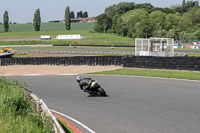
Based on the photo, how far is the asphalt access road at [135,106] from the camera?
9609 millimetres

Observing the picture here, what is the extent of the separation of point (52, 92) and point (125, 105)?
18.2ft

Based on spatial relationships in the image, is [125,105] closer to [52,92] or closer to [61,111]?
[61,111]

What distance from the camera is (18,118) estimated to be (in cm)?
846

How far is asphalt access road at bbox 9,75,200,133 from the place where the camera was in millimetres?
9609

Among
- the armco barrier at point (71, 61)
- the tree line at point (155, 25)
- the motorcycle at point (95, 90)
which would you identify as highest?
the tree line at point (155, 25)

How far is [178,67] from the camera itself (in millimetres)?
24703

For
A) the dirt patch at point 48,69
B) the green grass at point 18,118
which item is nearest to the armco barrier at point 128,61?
the dirt patch at point 48,69

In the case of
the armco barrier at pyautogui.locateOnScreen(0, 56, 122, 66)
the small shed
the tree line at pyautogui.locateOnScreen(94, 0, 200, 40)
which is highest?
the tree line at pyautogui.locateOnScreen(94, 0, 200, 40)

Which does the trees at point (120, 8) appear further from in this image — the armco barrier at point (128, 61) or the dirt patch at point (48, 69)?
the dirt patch at point (48, 69)

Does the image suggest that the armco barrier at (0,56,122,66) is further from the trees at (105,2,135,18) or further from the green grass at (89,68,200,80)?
the trees at (105,2,135,18)

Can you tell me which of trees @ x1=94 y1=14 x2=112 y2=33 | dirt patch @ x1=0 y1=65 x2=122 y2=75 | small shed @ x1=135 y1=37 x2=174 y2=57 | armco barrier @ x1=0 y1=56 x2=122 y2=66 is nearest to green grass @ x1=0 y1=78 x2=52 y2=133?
dirt patch @ x1=0 y1=65 x2=122 y2=75

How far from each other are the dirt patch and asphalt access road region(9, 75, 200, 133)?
9118 mm

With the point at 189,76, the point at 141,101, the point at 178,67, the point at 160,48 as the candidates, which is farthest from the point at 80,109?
the point at 160,48

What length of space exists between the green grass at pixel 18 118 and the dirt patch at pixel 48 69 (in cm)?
1702
